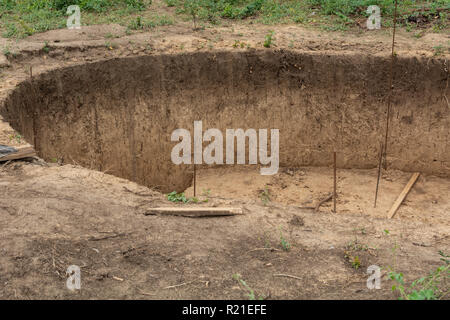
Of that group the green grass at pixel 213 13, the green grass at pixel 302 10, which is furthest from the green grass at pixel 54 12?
the green grass at pixel 302 10

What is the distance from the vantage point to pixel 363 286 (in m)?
3.69

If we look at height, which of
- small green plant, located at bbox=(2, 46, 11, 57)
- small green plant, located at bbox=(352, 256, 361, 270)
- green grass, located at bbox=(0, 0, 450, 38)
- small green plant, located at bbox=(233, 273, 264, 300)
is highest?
green grass, located at bbox=(0, 0, 450, 38)

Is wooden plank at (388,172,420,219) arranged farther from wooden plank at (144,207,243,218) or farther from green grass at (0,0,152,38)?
green grass at (0,0,152,38)

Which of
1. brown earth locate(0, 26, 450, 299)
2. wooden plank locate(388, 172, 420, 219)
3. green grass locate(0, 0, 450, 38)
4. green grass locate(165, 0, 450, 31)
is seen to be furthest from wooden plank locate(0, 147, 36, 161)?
wooden plank locate(388, 172, 420, 219)

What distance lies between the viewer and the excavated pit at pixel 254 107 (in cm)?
782

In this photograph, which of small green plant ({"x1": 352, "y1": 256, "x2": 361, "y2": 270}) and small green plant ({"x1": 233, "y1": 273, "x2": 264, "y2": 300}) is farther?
small green plant ({"x1": 352, "y1": 256, "x2": 361, "y2": 270})

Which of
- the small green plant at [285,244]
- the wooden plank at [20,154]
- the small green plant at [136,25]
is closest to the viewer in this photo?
the small green plant at [285,244]

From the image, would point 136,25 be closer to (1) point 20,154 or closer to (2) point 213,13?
(2) point 213,13

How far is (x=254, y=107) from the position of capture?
336 inches

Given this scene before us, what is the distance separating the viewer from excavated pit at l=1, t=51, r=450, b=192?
7824 mm

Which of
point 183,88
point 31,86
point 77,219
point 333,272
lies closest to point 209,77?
point 183,88

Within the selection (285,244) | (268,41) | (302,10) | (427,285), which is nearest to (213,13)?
(302,10)

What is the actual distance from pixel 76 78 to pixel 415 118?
543 cm

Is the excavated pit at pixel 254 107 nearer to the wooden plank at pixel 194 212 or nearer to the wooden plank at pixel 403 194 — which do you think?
the wooden plank at pixel 403 194
